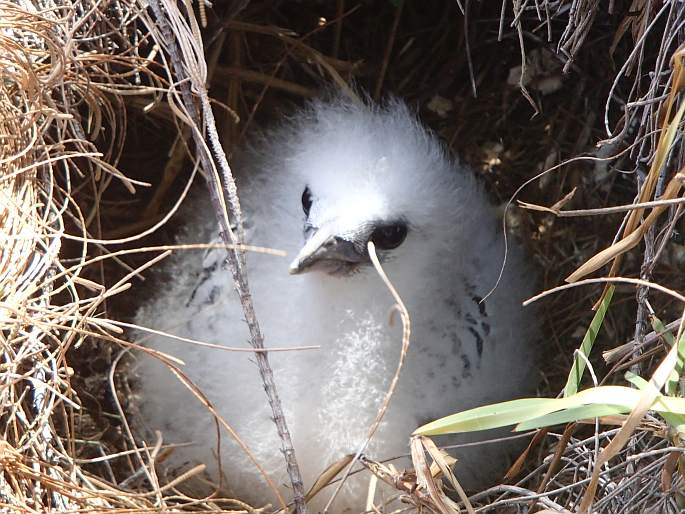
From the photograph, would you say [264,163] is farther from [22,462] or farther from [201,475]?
[22,462]

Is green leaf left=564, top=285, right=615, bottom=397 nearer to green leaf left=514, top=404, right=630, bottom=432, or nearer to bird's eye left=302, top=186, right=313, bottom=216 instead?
green leaf left=514, top=404, right=630, bottom=432

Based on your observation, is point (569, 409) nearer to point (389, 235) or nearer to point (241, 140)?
point (389, 235)

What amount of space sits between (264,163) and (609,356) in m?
1.33

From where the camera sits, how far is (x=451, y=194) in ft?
7.72

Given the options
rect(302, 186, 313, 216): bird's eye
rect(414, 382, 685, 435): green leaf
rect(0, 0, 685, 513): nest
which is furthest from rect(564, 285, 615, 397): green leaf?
rect(302, 186, 313, 216): bird's eye

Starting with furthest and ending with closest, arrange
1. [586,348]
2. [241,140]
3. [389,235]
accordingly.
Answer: [241,140]
[389,235]
[586,348]

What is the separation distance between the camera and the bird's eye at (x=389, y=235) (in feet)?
6.89

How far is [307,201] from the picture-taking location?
220 centimetres

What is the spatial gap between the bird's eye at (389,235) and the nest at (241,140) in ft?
1.30

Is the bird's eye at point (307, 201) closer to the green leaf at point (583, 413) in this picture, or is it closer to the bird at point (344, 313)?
the bird at point (344, 313)

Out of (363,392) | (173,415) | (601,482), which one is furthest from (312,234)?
(601,482)

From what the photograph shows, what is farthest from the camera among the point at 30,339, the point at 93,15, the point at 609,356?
the point at 93,15

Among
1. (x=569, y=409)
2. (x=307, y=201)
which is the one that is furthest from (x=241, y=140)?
(x=569, y=409)

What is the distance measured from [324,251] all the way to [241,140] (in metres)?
0.99
